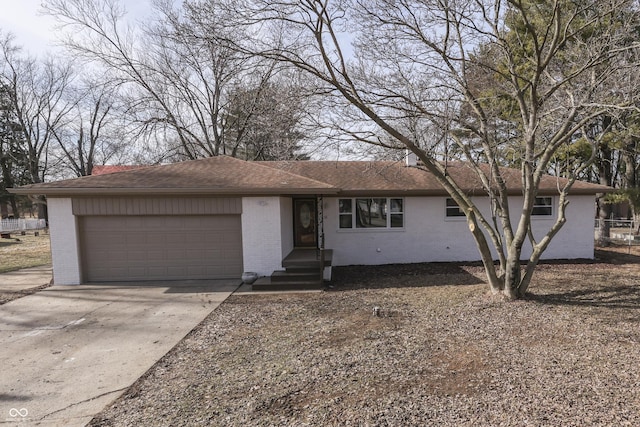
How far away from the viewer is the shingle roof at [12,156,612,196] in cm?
901

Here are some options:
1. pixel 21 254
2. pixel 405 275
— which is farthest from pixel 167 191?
pixel 21 254

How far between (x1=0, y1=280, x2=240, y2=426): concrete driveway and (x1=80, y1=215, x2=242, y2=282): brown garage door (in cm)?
57

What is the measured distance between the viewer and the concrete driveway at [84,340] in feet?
12.4

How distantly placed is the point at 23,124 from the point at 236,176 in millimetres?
29805

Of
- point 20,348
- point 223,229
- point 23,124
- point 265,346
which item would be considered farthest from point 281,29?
point 23,124

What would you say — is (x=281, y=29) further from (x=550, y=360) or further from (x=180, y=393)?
(x=550, y=360)

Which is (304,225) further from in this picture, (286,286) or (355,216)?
(286,286)

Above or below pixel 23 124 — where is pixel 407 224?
below

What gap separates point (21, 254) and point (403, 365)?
1817cm

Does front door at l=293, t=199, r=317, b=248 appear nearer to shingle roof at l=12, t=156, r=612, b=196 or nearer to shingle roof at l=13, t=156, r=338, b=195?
shingle roof at l=12, t=156, r=612, b=196

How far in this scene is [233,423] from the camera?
10.7 ft

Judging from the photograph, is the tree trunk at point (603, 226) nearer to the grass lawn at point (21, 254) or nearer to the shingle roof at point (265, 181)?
the shingle roof at point (265, 181)

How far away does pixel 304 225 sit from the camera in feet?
39.3

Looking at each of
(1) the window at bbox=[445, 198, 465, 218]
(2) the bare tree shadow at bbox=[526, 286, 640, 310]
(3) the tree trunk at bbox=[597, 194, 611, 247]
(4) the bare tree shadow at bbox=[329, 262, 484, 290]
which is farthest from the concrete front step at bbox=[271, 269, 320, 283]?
(3) the tree trunk at bbox=[597, 194, 611, 247]
